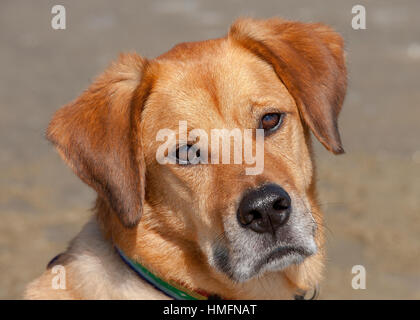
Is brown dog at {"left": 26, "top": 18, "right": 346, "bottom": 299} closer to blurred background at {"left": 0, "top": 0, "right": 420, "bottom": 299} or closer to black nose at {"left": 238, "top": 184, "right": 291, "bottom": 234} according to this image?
black nose at {"left": 238, "top": 184, "right": 291, "bottom": 234}

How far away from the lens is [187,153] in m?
4.17

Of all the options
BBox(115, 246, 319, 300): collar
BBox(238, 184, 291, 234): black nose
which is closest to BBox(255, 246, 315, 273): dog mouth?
BBox(238, 184, 291, 234): black nose

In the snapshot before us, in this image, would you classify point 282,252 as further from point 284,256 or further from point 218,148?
point 218,148

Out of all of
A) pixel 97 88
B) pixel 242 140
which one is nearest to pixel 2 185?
pixel 97 88

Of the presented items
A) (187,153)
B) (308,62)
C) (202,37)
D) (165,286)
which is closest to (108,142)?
(187,153)

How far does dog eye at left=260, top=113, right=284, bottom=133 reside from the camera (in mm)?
4254

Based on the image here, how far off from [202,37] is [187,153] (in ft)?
26.9

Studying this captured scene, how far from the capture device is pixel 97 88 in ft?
14.5

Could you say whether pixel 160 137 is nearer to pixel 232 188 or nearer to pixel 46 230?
pixel 232 188

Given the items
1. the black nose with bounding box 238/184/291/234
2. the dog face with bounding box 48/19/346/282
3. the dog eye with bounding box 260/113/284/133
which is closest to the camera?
the black nose with bounding box 238/184/291/234

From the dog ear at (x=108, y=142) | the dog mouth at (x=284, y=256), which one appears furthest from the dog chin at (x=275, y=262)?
the dog ear at (x=108, y=142)

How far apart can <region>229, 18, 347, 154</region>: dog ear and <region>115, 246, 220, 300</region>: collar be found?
1134 mm

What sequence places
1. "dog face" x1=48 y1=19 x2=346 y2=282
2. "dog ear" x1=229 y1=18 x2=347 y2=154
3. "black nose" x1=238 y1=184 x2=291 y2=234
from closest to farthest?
"black nose" x1=238 y1=184 x2=291 y2=234 < "dog face" x1=48 y1=19 x2=346 y2=282 < "dog ear" x1=229 y1=18 x2=347 y2=154

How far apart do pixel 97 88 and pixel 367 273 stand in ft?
13.1
